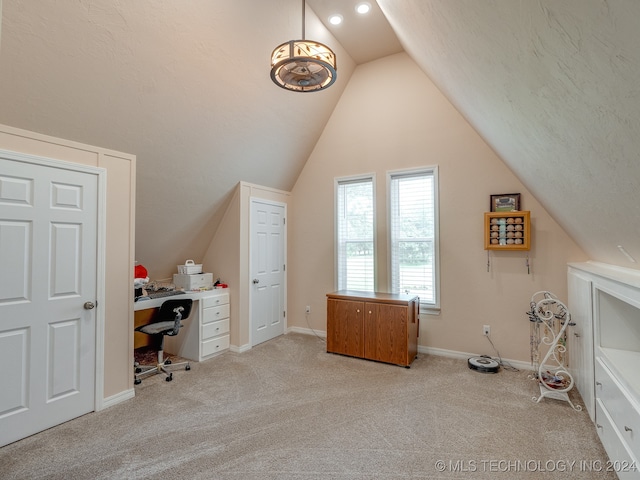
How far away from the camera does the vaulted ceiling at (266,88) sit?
1112 mm

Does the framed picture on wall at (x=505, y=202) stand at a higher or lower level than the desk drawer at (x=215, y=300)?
higher

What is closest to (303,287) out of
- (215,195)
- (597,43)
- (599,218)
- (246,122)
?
(215,195)

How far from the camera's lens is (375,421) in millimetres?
2543

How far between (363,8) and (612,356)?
3766mm

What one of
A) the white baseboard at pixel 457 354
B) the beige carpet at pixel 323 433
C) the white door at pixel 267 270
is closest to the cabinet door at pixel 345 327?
the beige carpet at pixel 323 433

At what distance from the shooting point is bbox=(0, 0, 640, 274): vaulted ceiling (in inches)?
43.8

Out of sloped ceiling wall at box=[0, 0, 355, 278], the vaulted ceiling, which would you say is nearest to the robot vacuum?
the vaulted ceiling

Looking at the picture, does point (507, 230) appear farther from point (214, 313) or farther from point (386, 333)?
point (214, 313)

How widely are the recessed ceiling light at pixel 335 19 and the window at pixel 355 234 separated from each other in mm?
1888

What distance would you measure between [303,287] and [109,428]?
2.99m

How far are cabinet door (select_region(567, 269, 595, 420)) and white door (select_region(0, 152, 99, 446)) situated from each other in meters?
4.01

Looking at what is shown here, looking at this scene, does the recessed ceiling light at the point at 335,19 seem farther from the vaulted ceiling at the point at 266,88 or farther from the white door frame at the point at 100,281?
the white door frame at the point at 100,281

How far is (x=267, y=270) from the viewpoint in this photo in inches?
182

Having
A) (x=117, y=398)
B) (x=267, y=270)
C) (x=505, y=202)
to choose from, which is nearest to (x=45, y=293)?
(x=117, y=398)
